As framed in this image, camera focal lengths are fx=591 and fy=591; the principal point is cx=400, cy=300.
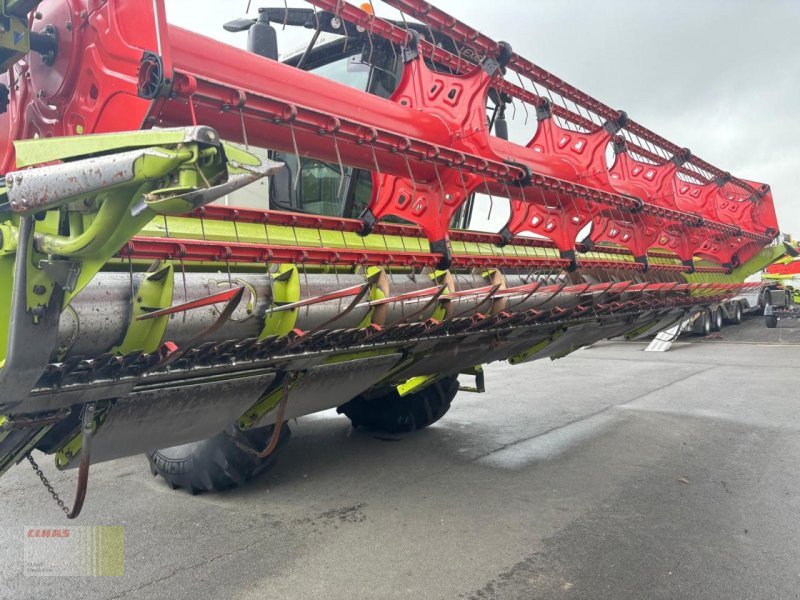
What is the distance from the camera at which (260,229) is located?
292cm

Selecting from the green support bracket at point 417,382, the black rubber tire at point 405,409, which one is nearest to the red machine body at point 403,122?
the green support bracket at point 417,382

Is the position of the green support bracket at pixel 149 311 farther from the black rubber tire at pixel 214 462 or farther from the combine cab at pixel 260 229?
the black rubber tire at pixel 214 462

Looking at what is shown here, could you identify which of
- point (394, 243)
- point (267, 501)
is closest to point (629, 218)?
point (394, 243)

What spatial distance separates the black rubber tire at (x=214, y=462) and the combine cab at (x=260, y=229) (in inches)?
0.7

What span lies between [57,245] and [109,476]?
3094 millimetres

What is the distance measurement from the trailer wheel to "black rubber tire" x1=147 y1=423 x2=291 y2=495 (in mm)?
14307

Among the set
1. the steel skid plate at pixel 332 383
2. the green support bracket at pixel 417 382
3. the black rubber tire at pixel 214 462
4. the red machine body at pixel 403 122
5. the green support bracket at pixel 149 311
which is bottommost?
the black rubber tire at pixel 214 462

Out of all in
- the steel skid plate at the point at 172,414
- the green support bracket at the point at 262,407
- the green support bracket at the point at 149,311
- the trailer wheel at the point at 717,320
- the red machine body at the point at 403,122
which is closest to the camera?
the red machine body at the point at 403,122

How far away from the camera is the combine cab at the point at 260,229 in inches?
59.1

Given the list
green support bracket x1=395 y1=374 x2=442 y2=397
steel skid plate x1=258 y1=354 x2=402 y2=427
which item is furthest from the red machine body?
green support bracket x1=395 y1=374 x2=442 y2=397

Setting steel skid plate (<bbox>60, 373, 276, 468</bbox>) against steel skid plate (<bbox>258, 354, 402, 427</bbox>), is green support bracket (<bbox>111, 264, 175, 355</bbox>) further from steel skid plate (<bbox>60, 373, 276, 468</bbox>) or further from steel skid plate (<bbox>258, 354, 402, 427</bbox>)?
steel skid plate (<bbox>258, 354, 402, 427</bbox>)

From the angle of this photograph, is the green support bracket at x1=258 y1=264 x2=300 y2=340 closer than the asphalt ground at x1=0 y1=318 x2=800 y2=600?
Yes

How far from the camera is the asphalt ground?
8.07 feet

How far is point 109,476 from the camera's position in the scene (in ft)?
13.2
